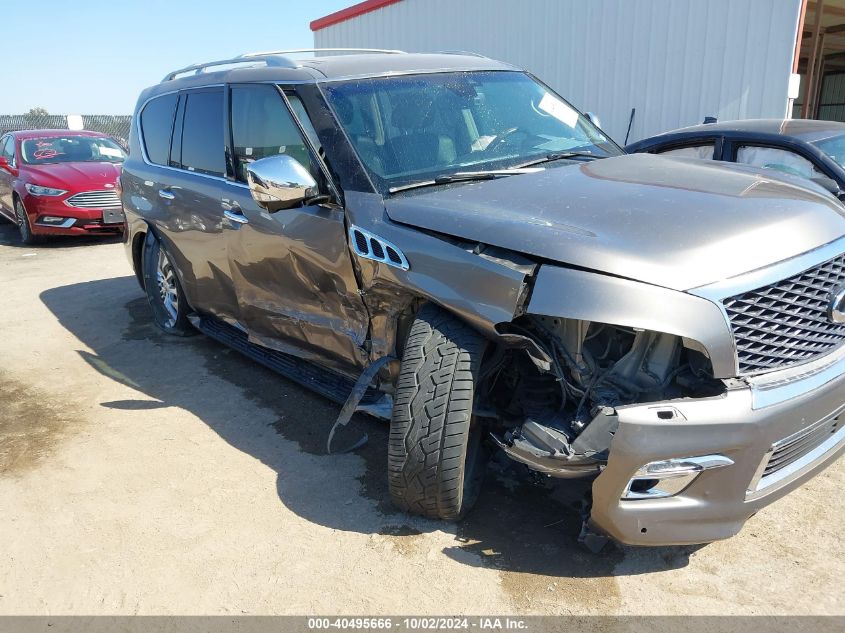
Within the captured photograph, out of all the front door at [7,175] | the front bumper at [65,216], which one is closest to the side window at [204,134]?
the front bumper at [65,216]

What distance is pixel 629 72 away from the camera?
9969 mm

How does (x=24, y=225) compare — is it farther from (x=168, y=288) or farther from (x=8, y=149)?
(x=168, y=288)

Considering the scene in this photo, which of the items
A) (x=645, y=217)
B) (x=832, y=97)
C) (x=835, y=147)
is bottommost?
(x=645, y=217)

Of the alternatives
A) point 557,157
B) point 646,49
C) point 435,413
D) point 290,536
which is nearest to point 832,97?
point 646,49

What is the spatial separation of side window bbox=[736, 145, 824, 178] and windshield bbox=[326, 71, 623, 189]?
6.38 feet

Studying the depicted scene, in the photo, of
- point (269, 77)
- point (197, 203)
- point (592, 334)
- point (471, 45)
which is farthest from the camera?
point (471, 45)

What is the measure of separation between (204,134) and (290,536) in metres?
2.89

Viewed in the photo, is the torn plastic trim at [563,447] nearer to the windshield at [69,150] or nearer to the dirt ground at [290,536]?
the dirt ground at [290,536]

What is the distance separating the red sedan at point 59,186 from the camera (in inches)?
408

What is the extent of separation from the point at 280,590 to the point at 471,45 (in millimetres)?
11455

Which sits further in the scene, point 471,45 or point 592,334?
point 471,45

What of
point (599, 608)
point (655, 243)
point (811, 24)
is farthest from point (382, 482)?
point (811, 24)

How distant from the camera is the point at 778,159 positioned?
209 inches

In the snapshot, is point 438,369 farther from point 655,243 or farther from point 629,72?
point 629,72
